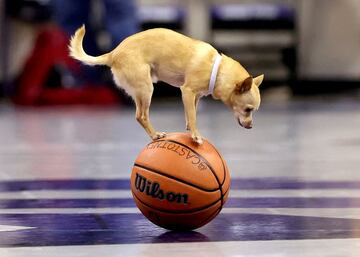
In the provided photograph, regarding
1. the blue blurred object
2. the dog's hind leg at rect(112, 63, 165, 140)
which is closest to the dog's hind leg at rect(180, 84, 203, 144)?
the dog's hind leg at rect(112, 63, 165, 140)

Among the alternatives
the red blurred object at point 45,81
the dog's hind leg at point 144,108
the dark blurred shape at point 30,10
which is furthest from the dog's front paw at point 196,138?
the dark blurred shape at point 30,10

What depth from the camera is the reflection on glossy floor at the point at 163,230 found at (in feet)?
8.64

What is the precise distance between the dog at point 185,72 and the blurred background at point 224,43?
5648mm

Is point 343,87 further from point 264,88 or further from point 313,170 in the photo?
point 313,170

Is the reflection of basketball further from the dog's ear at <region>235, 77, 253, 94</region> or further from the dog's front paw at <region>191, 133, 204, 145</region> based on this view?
the dog's ear at <region>235, 77, 253, 94</region>

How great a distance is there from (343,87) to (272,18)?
51.3 inches

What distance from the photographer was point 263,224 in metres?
2.97

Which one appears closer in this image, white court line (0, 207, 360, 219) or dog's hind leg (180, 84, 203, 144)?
dog's hind leg (180, 84, 203, 144)

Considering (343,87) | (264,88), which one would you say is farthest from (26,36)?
(343,87)

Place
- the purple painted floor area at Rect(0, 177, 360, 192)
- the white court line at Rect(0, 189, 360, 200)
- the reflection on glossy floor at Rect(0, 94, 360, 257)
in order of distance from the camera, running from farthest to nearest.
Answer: the purple painted floor area at Rect(0, 177, 360, 192), the white court line at Rect(0, 189, 360, 200), the reflection on glossy floor at Rect(0, 94, 360, 257)

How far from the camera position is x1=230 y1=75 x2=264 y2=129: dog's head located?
111 inches

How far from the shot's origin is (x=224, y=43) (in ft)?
32.8

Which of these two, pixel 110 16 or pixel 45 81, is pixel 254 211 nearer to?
pixel 110 16

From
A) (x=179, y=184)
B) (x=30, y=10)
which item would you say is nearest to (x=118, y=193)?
(x=179, y=184)
